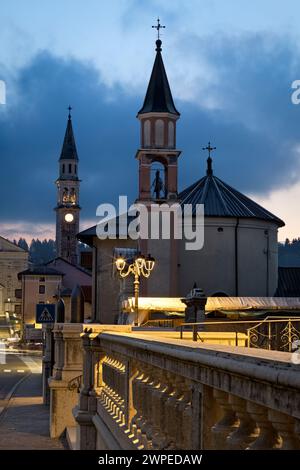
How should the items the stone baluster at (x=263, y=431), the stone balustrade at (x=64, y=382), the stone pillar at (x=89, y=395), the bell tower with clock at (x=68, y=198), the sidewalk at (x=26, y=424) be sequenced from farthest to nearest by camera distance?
the bell tower with clock at (x=68, y=198) < the stone balustrade at (x=64, y=382) < the sidewalk at (x=26, y=424) < the stone pillar at (x=89, y=395) < the stone baluster at (x=263, y=431)

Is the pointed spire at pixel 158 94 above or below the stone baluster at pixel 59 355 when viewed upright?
above

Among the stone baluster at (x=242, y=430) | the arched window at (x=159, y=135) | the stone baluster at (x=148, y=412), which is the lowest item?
the stone baluster at (x=148, y=412)

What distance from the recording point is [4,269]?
171750 millimetres

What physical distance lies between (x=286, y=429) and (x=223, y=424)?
1.05 m

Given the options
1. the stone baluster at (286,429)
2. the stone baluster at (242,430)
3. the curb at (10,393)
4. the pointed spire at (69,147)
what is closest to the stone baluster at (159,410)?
the stone baluster at (242,430)

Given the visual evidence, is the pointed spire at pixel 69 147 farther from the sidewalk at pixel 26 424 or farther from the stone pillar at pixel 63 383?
the stone pillar at pixel 63 383

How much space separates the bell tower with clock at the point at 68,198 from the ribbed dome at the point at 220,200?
8624 cm

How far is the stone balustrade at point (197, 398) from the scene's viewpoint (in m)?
4.39

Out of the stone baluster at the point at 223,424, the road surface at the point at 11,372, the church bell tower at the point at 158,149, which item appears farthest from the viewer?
the church bell tower at the point at 158,149

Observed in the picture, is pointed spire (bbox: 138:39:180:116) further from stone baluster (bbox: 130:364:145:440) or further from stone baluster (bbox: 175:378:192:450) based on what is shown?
stone baluster (bbox: 175:378:192:450)

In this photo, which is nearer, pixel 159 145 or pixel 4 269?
pixel 159 145

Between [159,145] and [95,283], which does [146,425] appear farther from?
[95,283]
